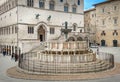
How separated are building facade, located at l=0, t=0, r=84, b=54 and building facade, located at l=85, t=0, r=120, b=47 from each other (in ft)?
26.8

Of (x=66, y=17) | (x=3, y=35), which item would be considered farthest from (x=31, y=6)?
(x=3, y=35)

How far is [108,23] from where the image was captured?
47.0 meters

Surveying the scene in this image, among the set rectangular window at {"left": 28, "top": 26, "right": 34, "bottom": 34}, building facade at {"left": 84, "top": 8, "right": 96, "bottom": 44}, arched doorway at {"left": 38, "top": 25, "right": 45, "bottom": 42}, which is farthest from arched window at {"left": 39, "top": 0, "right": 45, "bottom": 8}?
building facade at {"left": 84, "top": 8, "right": 96, "bottom": 44}

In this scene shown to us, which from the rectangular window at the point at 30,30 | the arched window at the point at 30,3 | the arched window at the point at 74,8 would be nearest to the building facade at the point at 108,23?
the arched window at the point at 74,8

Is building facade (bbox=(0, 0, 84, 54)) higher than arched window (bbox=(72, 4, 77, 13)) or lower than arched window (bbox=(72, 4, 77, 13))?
lower

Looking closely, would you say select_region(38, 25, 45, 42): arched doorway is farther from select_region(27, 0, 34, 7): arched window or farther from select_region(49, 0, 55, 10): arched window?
select_region(27, 0, 34, 7): arched window

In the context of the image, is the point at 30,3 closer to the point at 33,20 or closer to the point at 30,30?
the point at 33,20

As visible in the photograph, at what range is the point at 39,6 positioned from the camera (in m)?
36.2

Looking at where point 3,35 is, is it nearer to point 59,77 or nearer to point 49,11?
point 49,11

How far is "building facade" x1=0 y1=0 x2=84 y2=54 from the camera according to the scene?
1326 inches

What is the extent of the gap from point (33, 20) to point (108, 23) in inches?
828

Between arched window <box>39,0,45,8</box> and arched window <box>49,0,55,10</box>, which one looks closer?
arched window <box>39,0,45,8</box>

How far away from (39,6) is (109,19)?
19.6 m

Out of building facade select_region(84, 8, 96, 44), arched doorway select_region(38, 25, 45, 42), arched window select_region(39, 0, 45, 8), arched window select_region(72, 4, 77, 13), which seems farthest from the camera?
building facade select_region(84, 8, 96, 44)
